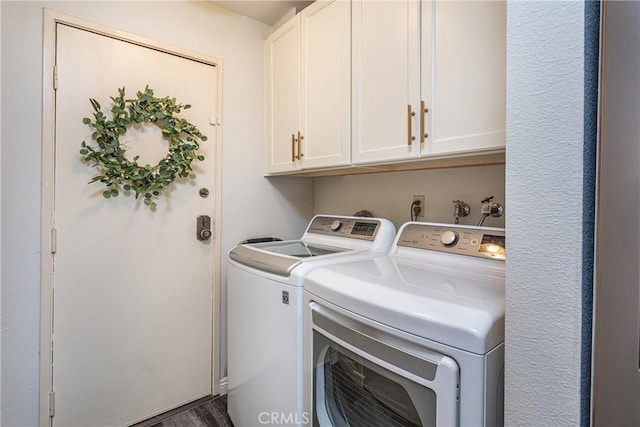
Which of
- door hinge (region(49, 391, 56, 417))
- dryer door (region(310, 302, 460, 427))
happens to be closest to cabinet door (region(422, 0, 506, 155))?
dryer door (region(310, 302, 460, 427))

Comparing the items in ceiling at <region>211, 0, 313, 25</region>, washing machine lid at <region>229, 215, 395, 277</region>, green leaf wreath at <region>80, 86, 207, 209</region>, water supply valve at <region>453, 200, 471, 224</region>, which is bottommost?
washing machine lid at <region>229, 215, 395, 277</region>

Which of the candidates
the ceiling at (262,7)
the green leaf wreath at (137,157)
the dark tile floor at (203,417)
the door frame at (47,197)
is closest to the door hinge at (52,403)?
the door frame at (47,197)

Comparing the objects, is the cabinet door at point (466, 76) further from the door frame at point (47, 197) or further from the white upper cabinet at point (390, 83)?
the door frame at point (47, 197)

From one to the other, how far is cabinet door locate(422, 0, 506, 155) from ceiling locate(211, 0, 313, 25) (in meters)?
1.03

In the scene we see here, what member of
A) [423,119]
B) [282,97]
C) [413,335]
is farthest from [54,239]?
[423,119]

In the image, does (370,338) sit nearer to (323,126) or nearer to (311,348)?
(311,348)

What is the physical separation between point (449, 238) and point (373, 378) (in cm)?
66

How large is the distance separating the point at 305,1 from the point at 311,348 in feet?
6.37

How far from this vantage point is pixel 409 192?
1.81m

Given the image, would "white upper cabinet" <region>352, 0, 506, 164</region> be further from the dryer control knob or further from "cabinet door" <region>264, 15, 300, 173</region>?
"cabinet door" <region>264, 15, 300, 173</region>

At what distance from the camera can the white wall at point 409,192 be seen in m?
1.49

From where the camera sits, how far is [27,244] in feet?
4.67

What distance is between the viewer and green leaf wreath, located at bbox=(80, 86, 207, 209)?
5.11ft

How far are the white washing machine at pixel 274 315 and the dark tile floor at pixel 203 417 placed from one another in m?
0.14
